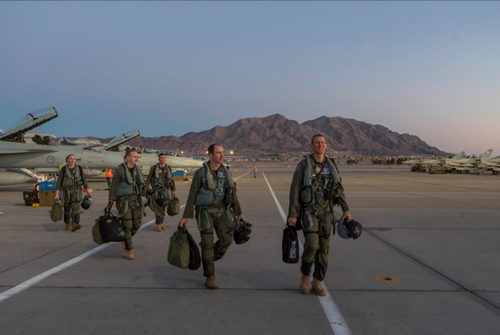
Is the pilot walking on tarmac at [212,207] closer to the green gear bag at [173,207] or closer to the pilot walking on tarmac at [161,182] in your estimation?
the green gear bag at [173,207]

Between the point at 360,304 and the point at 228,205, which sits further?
the point at 228,205

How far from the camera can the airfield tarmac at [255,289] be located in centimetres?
349

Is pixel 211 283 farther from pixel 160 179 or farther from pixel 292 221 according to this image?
pixel 160 179

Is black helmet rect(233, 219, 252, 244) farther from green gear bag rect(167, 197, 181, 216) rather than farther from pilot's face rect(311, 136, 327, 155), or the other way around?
green gear bag rect(167, 197, 181, 216)

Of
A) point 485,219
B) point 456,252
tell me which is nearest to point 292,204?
point 456,252

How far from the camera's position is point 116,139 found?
2238 cm

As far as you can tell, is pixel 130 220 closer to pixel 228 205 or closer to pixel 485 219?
pixel 228 205

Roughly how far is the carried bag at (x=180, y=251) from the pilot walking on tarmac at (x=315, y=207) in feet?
4.16

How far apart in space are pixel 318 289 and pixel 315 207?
0.91 meters

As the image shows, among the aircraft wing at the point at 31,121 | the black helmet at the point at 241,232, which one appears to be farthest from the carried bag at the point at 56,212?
the aircraft wing at the point at 31,121

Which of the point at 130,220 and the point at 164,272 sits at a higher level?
the point at 130,220

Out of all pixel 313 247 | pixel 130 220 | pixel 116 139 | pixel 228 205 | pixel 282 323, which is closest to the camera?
pixel 282 323

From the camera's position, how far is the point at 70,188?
8305 mm

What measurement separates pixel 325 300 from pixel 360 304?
36 centimetres
